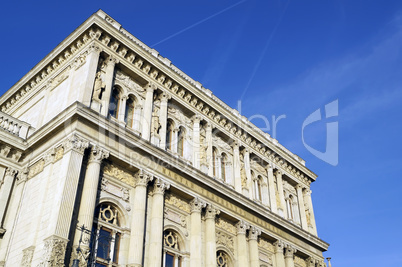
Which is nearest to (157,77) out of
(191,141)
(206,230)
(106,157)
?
(191,141)

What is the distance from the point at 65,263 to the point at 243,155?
1607cm

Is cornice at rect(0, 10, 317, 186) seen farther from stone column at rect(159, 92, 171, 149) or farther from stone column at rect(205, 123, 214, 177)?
stone column at rect(205, 123, 214, 177)

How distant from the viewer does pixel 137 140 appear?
21.6 m

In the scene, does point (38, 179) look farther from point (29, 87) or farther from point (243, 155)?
point (243, 155)

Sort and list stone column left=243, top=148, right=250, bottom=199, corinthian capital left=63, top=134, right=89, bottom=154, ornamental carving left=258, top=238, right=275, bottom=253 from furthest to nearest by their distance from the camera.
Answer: stone column left=243, top=148, right=250, bottom=199
ornamental carving left=258, top=238, right=275, bottom=253
corinthian capital left=63, top=134, right=89, bottom=154

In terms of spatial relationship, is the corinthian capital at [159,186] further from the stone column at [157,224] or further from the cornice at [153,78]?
the cornice at [153,78]

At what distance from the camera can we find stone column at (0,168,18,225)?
66.9 feet

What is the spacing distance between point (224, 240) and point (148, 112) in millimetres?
8268

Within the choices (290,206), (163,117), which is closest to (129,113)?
(163,117)

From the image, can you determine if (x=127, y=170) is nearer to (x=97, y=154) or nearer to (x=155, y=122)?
(x=97, y=154)

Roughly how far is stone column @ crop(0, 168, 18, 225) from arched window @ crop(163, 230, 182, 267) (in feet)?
24.6

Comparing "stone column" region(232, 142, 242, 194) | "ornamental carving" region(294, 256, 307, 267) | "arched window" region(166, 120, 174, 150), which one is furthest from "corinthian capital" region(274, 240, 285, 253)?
"arched window" region(166, 120, 174, 150)

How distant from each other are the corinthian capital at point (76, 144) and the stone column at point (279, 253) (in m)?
14.7

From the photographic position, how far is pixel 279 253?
92.5 ft
